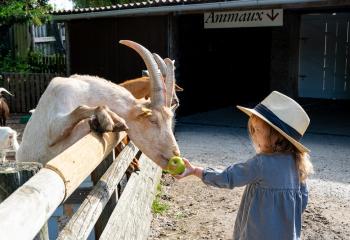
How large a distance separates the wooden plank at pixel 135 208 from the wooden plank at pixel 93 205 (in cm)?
25

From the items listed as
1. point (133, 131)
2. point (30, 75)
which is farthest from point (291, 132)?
point (30, 75)

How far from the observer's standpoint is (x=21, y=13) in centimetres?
1475

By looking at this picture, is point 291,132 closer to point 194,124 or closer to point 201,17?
point 194,124

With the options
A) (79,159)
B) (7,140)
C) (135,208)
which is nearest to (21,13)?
(7,140)

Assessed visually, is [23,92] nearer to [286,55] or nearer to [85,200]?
[286,55]

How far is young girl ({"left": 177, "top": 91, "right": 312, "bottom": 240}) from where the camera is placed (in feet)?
8.95

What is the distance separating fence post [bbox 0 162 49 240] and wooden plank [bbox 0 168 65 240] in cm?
4

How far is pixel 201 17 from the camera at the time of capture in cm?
1323

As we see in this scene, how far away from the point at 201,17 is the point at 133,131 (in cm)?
1024

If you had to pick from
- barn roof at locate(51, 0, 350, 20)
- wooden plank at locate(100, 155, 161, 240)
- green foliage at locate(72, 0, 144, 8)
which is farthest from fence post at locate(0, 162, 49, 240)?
green foliage at locate(72, 0, 144, 8)

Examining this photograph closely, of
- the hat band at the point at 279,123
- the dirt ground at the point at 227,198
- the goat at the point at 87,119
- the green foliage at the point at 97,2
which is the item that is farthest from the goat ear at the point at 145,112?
the green foliage at the point at 97,2

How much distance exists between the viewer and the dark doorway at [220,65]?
12680mm

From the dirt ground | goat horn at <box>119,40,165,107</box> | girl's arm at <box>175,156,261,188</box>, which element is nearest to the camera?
girl's arm at <box>175,156,261,188</box>

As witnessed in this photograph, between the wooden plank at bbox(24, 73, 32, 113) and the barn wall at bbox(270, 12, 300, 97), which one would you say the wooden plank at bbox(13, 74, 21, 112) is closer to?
the wooden plank at bbox(24, 73, 32, 113)
